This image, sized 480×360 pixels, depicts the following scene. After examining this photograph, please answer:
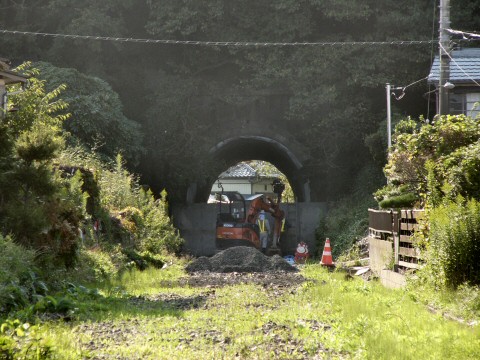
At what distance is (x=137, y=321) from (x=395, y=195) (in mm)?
10568

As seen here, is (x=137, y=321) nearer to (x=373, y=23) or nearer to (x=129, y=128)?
(x=129, y=128)

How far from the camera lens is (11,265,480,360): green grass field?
7.16m

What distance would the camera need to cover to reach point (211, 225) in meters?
38.0

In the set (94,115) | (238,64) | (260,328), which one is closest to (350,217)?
(238,64)

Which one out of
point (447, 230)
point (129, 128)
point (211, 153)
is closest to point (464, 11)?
point (211, 153)

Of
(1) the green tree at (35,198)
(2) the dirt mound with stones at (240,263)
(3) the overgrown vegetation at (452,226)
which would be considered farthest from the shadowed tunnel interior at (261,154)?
(1) the green tree at (35,198)

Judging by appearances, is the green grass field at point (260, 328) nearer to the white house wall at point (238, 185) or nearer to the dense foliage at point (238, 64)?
the dense foliage at point (238, 64)

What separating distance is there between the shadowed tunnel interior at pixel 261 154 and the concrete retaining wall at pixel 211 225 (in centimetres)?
170

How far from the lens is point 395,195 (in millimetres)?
18547

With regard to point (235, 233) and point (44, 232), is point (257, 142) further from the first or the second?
point (44, 232)

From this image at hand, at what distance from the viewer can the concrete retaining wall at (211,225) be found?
3778 cm

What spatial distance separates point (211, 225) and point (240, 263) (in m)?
15.6

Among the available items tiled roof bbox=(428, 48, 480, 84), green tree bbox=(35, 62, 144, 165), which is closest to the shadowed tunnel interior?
green tree bbox=(35, 62, 144, 165)

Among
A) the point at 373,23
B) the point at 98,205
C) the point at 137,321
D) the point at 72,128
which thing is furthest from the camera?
the point at 373,23
